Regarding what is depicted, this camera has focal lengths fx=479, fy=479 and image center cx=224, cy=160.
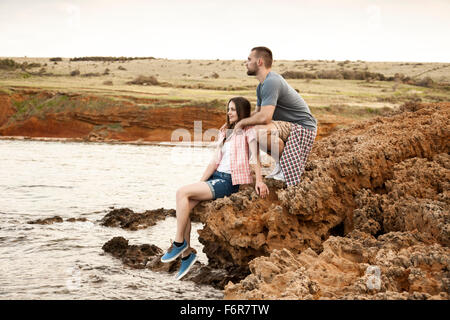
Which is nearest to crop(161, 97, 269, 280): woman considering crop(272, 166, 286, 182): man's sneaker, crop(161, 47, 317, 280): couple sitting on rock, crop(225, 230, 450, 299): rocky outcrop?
crop(161, 47, 317, 280): couple sitting on rock

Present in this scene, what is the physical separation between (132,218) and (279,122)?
457 cm

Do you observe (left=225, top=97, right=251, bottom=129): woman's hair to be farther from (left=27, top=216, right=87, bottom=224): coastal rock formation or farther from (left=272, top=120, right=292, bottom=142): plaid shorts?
(left=27, top=216, right=87, bottom=224): coastal rock formation

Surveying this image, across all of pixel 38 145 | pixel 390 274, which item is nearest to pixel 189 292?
pixel 390 274

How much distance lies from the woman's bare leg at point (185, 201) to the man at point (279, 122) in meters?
0.74

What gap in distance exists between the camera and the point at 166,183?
13594 mm

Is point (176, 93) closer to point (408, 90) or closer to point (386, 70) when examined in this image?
point (408, 90)

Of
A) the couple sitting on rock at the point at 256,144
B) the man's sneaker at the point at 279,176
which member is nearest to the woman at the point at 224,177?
the couple sitting on rock at the point at 256,144

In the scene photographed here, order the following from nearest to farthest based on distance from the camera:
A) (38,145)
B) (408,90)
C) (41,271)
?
(41,271), (38,145), (408,90)

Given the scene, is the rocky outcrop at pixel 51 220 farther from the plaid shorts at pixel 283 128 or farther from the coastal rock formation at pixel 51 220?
the plaid shorts at pixel 283 128

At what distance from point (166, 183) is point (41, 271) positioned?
776cm

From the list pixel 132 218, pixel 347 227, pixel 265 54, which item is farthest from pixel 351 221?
pixel 132 218

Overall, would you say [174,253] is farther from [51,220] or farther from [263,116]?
[51,220]

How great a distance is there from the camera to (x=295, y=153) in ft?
16.2

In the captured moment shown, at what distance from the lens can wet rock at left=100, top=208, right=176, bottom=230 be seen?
8508 mm
